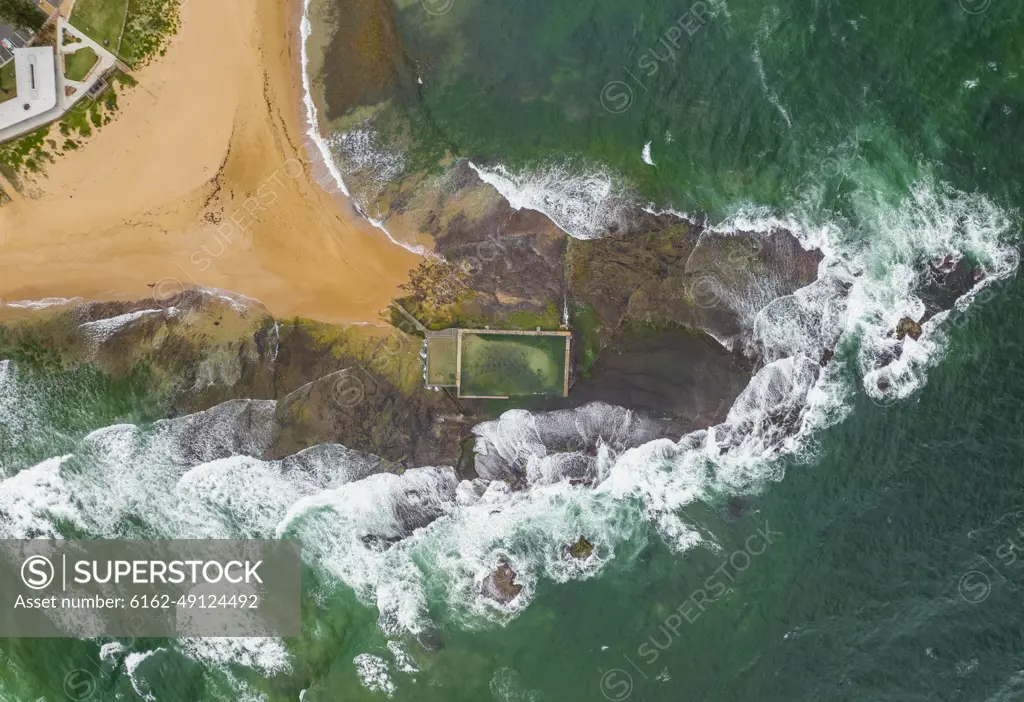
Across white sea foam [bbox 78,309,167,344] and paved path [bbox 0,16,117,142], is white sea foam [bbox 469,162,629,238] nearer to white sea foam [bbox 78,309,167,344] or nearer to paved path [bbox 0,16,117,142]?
white sea foam [bbox 78,309,167,344]

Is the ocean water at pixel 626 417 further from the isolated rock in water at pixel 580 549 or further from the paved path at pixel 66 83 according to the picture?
the paved path at pixel 66 83

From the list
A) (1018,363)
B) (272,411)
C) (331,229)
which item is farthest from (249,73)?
(1018,363)

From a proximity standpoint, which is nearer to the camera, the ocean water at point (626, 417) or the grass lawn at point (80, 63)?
the grass lawn at point (80, 63)

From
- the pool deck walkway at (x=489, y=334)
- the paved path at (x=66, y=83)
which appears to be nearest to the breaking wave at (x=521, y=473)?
the pool deck walkway at (x=489, y=334)

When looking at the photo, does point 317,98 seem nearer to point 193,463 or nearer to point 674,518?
point 193,463

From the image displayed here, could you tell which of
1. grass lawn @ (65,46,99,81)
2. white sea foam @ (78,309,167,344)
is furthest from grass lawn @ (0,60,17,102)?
white sea foam @ (78,309,167,344)

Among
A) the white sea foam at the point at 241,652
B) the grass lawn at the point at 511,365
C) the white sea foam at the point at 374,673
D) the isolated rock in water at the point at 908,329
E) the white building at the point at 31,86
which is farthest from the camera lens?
the white sea foam at the point at 241,652
